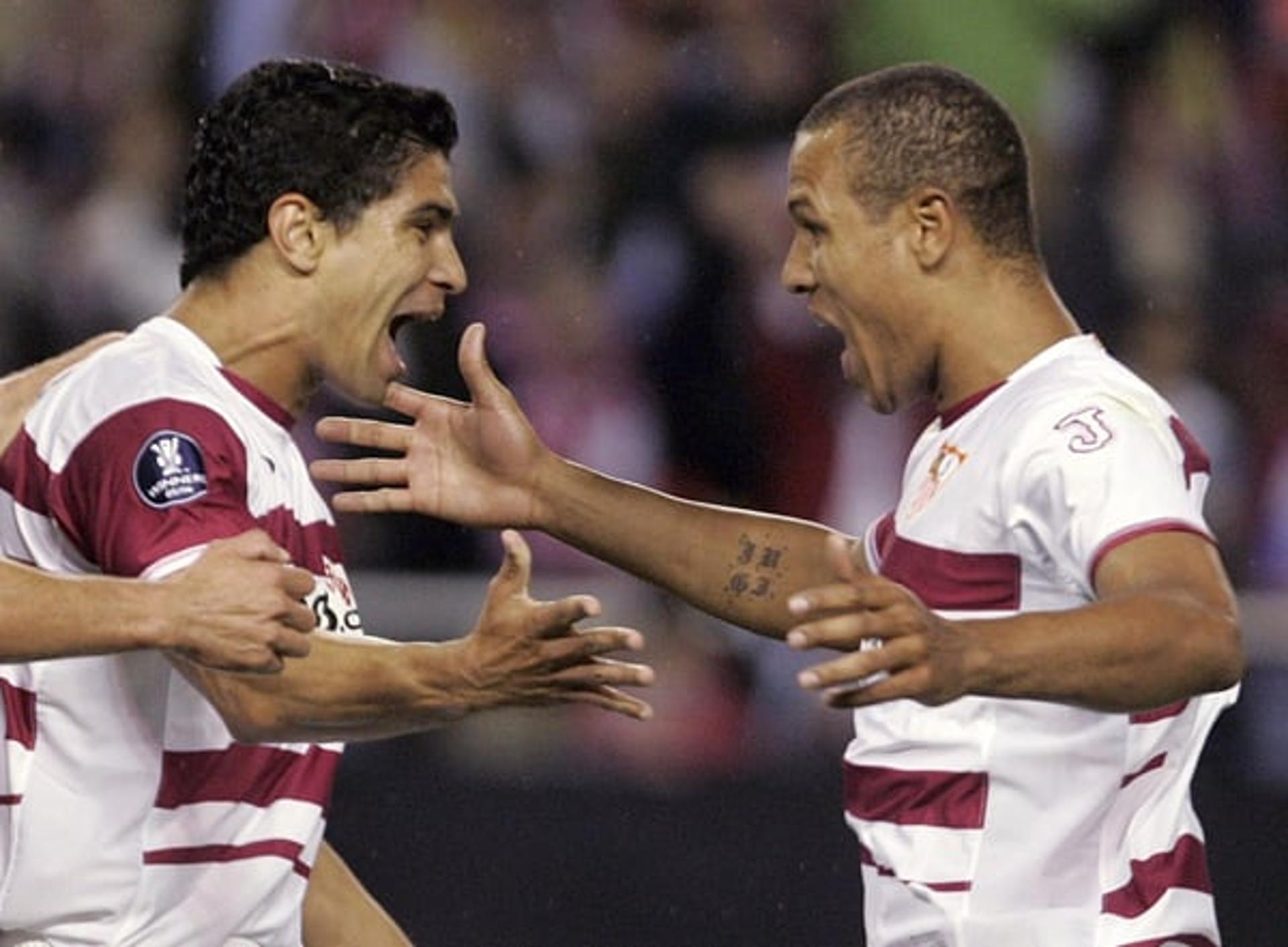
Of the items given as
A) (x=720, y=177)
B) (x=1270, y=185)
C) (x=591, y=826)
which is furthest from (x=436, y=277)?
(x=1270, y=185)

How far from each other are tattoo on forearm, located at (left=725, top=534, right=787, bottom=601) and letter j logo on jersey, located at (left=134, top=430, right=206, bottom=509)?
4.29 feet

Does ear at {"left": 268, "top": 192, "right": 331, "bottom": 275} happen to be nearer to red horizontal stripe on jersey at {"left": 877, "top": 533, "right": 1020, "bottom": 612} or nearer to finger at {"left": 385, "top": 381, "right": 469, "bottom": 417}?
finger at {"left": 385, "top": 381, "right": 469, "bottom": 417}

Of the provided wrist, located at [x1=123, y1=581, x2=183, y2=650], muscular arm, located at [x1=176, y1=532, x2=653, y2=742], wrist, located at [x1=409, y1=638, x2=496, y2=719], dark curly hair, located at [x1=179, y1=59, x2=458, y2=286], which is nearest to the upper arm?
muscular arm, located at [x1=176, y1=532, x2=653, y2=742]

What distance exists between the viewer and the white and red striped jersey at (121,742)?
15.7 ft

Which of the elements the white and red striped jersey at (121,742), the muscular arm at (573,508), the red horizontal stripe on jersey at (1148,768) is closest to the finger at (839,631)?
the red horizontal stripe on jersey at (1148,768)

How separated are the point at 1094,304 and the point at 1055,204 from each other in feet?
1.25

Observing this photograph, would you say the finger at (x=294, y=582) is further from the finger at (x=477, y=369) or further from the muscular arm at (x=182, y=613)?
the finger at (x=477, y=369)

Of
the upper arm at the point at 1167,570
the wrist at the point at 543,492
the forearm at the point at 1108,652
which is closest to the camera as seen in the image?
the forearm at the point at 1108,652

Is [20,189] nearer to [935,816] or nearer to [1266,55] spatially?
[1266,55]

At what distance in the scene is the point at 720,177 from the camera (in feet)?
30.1

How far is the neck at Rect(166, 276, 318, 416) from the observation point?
516 centimetres

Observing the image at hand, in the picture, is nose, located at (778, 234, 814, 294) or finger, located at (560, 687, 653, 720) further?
nose, located at (778, 234, 814, 294)

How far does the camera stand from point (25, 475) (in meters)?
4.88

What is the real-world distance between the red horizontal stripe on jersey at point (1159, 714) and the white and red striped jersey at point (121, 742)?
4.81ft
